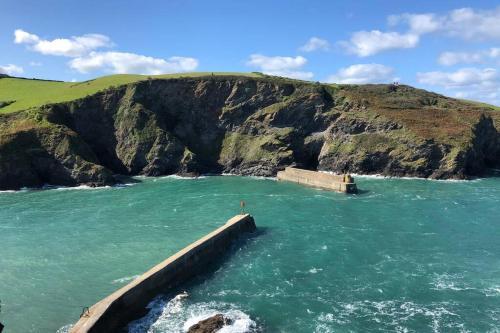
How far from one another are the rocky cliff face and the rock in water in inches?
2305

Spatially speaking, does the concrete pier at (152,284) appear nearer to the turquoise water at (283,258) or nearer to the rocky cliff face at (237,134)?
the turquoise water at (283,258)

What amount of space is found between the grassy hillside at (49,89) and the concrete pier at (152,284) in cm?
7182

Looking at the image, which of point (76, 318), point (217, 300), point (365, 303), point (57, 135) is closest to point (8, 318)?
point (76, 318)

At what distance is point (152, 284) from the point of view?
3469 cm

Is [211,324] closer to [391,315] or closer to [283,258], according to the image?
[391,315]

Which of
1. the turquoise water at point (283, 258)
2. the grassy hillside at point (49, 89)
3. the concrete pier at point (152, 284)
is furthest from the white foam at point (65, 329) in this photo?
the grassy hillside at point (49, 89)

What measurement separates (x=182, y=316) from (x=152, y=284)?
455cm

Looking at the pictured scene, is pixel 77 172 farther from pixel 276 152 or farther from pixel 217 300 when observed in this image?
pixel 217 300

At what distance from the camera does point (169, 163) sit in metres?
93.4

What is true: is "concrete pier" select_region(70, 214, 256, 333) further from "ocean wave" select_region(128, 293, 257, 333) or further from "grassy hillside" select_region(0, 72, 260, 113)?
"grassy hillside" select_region(0, 72, 260, 113)

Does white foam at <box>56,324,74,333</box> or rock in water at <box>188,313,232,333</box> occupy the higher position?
rock in water at <box>188,313,232,333</box>

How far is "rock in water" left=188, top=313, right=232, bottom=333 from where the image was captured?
94.9 ft

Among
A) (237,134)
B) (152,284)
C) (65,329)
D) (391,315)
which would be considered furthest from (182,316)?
(237,134)

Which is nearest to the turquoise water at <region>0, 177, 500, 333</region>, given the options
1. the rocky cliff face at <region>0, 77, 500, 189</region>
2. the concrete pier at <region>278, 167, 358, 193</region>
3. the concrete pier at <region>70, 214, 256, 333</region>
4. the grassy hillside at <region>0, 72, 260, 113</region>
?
the concrete pier at <region>70, 214, 256, 333</region>
